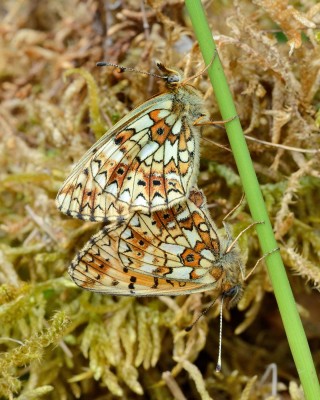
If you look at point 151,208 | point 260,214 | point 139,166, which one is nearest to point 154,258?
point 151,208

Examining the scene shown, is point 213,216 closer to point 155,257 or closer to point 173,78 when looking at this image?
point 155,257

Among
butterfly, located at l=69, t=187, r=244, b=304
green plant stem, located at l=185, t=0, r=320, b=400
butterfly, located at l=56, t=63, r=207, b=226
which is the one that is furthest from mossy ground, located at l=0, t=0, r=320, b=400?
green plant stem, located at l=185, t=0, r=320, b=400

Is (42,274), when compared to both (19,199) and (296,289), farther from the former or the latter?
(296,289)

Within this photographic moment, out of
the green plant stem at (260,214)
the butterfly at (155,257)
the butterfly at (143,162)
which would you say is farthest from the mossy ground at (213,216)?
the green plant stem at (260,214)

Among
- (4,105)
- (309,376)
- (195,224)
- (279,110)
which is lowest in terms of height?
(309,376)

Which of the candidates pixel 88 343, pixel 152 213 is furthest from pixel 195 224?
pixel 88 343

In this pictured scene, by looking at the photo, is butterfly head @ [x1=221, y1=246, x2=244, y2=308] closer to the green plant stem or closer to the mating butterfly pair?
the mating butterfly pair
